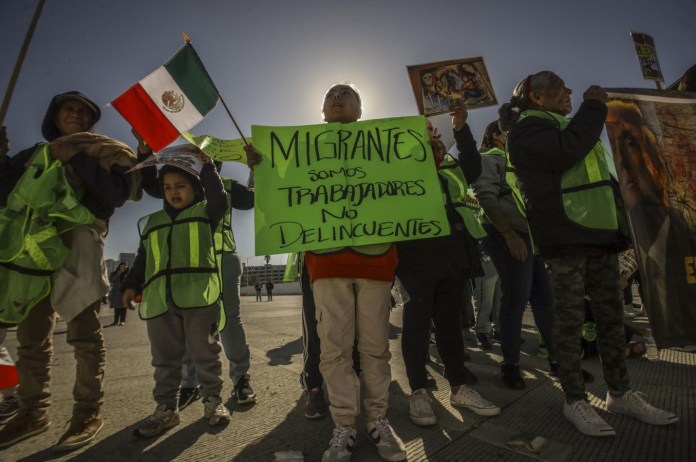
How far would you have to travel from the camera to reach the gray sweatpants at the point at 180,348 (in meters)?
2.07

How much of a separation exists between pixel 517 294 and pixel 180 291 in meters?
2.24

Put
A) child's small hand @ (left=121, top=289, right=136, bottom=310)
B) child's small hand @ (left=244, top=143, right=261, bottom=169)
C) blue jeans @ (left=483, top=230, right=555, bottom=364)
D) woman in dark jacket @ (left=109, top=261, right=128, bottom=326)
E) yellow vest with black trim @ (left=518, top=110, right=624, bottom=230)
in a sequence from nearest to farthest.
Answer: yellow vest with black trim @ (left=518, top=110, right=624, bottom=230) → child's small hand @ (left=244, top=143, right=261, bottom=169) → child's small hand @ (left=121, top=289, right=136, bottom=310) → blue jeans @ (left=483, top=230, right=555, bottom=364) → woman in dark jacket @ (left=109, top=261, right=128, bottom=326)

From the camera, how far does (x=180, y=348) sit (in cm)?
213

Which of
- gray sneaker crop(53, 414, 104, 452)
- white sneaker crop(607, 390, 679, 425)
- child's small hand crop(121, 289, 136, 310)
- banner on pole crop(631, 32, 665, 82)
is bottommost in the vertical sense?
white sneaker crop(607, 390, 679, 425)

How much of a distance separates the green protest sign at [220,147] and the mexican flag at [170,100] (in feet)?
0.63

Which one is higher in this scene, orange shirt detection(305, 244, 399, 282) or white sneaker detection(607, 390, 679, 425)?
orange shirt detection(305, 244, 399, 282)

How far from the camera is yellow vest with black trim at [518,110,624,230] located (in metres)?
1.81

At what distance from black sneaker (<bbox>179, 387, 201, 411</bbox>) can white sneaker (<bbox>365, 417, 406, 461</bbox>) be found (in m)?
1.38

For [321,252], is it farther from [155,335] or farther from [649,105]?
[649,105]

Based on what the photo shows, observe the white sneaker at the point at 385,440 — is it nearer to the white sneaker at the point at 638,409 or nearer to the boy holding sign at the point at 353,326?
the boy holding sign at the point at 353,326

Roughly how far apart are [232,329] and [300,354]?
1451 mm

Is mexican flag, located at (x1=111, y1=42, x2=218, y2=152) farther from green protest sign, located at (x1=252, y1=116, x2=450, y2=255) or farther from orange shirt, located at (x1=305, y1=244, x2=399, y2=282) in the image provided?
orange shirt, located at (x1=305, y1=244, x2=399, y2=282)

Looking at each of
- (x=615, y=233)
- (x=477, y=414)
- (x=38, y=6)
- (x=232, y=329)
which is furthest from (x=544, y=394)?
(x=38, y=6)

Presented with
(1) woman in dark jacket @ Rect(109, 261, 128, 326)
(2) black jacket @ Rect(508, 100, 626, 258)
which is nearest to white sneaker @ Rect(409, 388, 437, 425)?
(2) black jacket @ Rect(508, 100, 626, 258)
